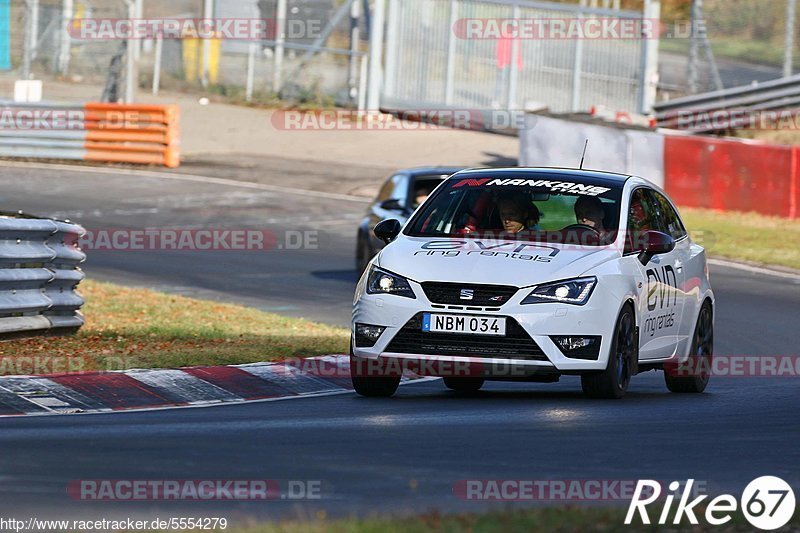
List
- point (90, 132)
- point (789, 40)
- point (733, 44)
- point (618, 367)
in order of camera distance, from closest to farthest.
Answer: point (618, 367) → point (90, 132) → point (789, 40) → point (733, 44)

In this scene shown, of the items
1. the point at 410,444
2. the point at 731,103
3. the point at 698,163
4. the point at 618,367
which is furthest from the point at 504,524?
the point at 731,103

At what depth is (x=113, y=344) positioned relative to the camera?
12.5m

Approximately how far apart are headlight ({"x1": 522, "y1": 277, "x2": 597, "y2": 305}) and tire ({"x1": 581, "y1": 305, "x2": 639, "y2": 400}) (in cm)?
32

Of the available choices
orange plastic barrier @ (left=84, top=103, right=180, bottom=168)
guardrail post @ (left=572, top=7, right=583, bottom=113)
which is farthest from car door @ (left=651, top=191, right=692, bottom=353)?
guardrail post @ (left=572, top=7, right=583, bottom=113)

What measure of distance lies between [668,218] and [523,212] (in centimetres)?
161

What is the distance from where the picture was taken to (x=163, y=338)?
42.9 feet

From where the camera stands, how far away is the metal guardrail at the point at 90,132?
32.8m

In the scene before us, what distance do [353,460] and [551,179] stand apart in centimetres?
422

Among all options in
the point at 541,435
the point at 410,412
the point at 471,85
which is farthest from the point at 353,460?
the point at 471,85

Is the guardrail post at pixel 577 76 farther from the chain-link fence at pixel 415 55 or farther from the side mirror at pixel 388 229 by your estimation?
the side mirror at pixel 388 229

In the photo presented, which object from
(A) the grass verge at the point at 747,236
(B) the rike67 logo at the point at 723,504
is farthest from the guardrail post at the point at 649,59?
(B) the rike67 logo at the point at 723,504

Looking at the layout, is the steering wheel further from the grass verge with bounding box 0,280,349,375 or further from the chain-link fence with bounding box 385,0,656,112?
the chain-link fence with bounding box 385,0,656,112

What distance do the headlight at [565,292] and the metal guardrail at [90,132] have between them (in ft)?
77.4

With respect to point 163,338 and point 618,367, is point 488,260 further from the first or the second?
point 163,338
